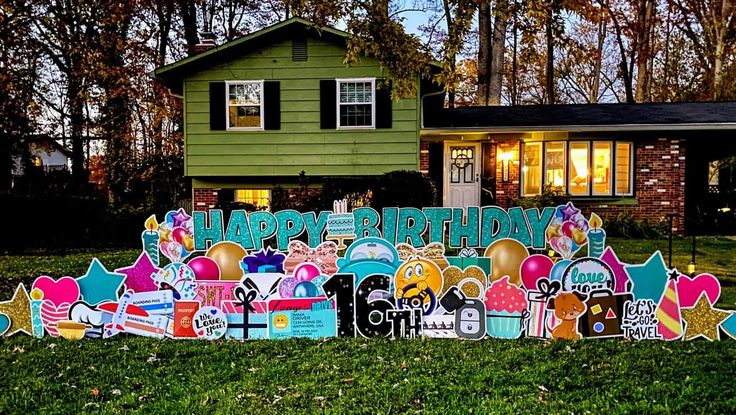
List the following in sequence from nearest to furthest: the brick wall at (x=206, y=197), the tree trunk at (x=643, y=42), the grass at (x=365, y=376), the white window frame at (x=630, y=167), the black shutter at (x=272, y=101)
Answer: the grass at (x=365, y=376) → the black shutter at (x=272, y=101) → the white window frame at (x=630, y=167) → the brick wall at (x=206, y=197) → the tree trunk at (x=643, y=42)

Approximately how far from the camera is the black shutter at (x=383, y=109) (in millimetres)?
13391

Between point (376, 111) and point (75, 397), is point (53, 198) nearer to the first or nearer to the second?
point (376, 111)

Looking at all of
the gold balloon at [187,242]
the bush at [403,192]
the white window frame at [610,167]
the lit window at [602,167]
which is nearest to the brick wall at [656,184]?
the white window frame at [610,167]

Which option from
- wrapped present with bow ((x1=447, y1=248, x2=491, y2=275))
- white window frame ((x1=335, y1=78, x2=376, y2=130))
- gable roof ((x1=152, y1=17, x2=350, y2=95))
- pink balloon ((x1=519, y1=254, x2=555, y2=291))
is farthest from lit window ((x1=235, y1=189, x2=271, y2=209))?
pink balloon ((x1=519, y1=254, x2=555, y2=291))

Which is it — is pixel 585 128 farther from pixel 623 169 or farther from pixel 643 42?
pixel 643 42

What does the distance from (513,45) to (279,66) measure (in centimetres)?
1582

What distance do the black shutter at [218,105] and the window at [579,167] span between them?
7264 mm

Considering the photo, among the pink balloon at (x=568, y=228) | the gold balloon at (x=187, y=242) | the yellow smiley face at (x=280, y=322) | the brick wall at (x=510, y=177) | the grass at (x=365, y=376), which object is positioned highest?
the brick wall at (x=510, y=177)

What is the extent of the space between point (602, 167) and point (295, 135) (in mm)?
7334

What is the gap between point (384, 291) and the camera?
17.7ft

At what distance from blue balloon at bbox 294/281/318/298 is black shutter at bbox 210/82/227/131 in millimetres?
9353

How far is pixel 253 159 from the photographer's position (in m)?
14.0

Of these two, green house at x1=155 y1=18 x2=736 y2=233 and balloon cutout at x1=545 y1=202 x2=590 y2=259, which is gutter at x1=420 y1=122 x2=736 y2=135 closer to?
green house at x1=155 y1=18 x2=736 y2=233

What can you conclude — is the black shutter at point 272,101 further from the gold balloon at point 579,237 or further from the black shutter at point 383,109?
the gold balloon at point 579,237
